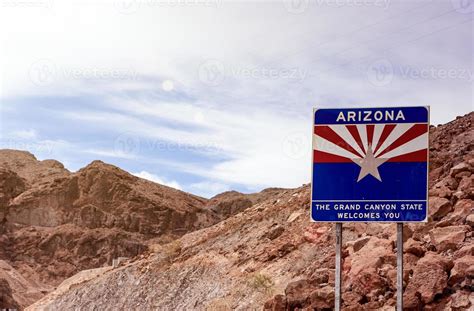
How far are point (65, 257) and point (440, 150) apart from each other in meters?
58.5

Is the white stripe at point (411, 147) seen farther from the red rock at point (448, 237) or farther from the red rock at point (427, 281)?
the red rock at point (448, 237)

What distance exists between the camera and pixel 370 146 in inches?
360

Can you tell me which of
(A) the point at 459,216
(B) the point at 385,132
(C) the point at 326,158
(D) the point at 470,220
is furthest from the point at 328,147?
(A) the point at 459,216

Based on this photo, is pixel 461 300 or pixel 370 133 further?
pixel 461 300

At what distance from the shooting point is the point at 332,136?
30.4 feet

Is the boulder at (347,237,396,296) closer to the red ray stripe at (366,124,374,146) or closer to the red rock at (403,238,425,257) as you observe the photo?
the red rock at (403,238,425,257)

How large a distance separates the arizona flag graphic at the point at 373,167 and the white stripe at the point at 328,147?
0.01 m

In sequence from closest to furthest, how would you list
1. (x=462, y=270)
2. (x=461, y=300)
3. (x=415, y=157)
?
(x=415, y=157) → (x=461, y=300) → (x=462, y=270)

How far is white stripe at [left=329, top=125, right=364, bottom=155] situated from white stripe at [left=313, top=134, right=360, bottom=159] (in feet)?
0.34

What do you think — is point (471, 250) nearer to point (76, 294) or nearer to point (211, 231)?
point (211, 231)

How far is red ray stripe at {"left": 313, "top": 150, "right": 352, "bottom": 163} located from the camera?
921 cm

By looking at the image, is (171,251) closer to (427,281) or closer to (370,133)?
(427,281)

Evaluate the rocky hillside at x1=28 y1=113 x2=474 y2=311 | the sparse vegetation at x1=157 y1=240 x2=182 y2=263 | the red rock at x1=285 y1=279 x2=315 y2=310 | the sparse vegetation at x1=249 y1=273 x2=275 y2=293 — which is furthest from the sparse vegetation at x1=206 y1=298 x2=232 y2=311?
the sparse vegetation at x1=157 y1=240 x2=182 y2=263

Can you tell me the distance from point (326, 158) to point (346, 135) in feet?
1.33
